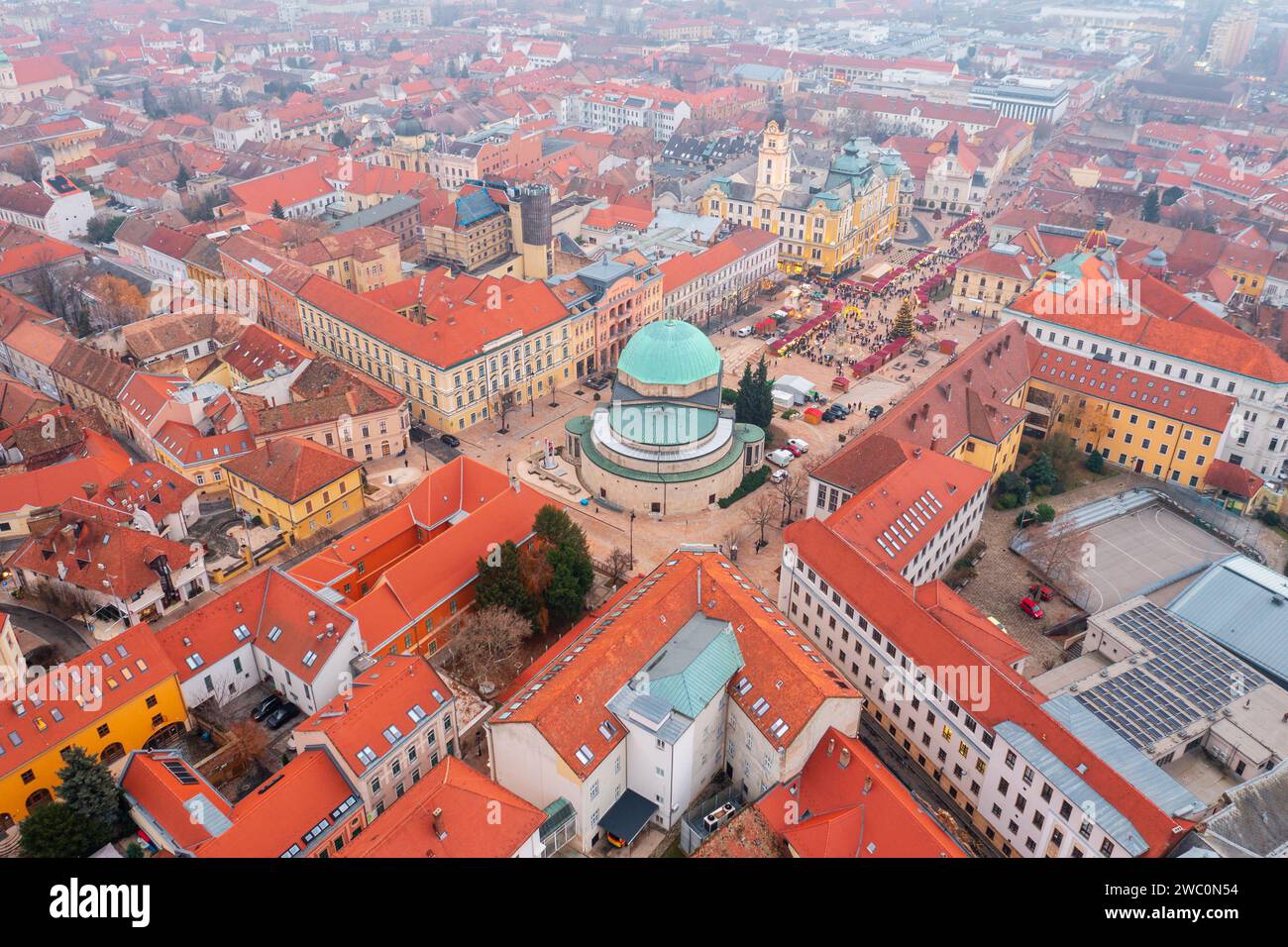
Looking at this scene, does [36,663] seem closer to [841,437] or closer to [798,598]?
[798,598]

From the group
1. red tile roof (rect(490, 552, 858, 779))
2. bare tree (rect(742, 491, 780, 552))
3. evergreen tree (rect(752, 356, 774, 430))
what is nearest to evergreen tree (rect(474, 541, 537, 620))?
red tile roof (rect(490, 552, 858, 779))

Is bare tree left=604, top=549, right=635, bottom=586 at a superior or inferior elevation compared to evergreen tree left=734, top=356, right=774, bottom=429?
inferior

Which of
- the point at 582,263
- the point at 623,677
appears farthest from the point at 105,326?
the point at 623,677

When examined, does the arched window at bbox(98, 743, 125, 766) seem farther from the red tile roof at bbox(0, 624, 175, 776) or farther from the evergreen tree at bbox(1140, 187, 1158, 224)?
the evergreen tree at bbox(1140, 187, 1158, 224)

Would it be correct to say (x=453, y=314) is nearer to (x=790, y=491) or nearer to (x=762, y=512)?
(x=762, y=512)

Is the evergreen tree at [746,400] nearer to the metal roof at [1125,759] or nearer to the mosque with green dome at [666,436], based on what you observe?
the mosque with green dome at [666,436]

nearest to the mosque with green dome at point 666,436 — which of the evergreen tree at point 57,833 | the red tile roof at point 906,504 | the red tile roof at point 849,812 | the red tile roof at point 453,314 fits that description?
the red tile roof at point 453,314

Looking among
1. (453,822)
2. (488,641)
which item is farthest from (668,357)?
(453,822)
